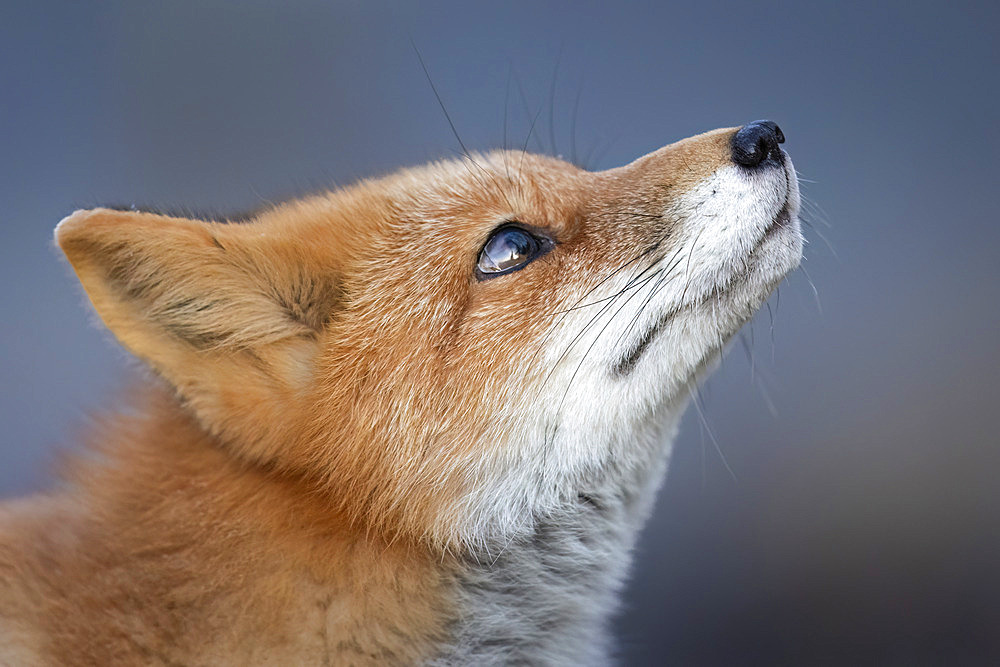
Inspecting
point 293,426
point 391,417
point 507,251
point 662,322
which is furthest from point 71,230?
point 662,322

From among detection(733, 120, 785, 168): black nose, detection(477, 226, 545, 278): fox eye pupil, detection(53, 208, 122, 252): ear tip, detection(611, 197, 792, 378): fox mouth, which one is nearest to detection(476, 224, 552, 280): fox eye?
detection(477, 226, 545, 278): fox eye pupil

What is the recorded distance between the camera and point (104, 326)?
3.87 feet

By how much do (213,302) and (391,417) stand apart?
32 cm

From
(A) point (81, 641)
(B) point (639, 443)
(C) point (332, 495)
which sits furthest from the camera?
(B) point (639, 443)

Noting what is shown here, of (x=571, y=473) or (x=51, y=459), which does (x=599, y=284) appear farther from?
(x=51, y=459)

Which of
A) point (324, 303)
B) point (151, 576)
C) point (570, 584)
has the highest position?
point (324, 303)

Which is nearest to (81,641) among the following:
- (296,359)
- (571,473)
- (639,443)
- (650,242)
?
(296,359)

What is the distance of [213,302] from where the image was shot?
1247 mm

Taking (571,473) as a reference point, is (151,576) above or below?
below

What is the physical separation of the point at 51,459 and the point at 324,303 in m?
0.56

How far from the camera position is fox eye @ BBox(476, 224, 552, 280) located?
1385 millimetres

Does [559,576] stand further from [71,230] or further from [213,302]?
[71,230]

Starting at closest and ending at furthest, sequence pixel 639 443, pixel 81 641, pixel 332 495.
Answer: pixel 81 641
pixel 332 495
pixel 639 443

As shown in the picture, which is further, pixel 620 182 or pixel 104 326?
pixel 620 182
